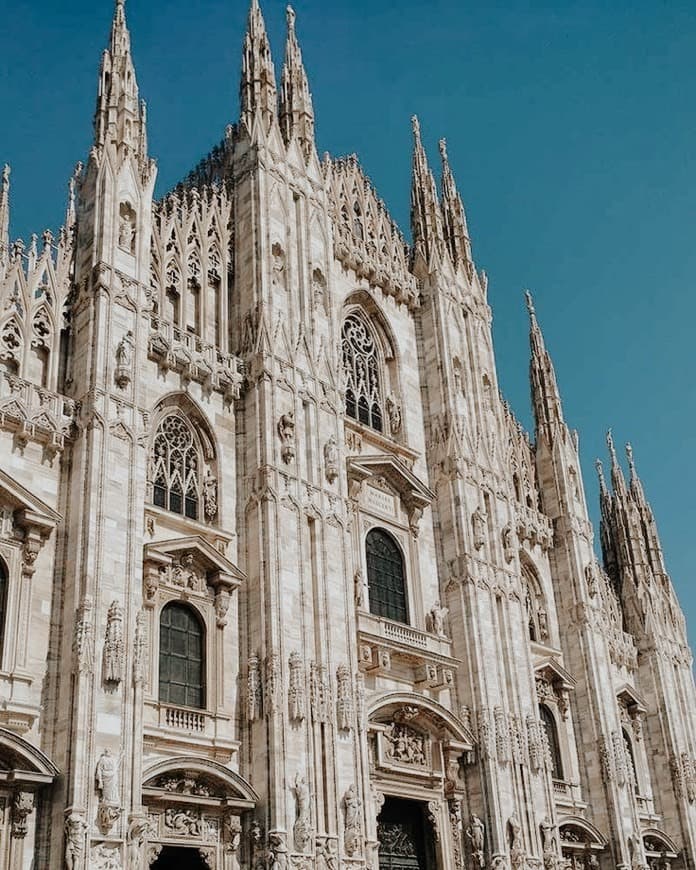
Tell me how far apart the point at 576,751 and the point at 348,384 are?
12.4m

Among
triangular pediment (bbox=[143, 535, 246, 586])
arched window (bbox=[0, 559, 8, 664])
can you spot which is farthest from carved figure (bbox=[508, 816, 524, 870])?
arched window (bbox=[0, 559, 8, 664])

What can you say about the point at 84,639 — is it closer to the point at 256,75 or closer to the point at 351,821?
the point at 351,821

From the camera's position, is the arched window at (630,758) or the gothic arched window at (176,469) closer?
the gothic arched window at (176,469)

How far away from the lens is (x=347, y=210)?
105 feet

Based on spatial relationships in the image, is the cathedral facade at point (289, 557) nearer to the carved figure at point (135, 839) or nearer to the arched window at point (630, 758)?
the carved figure at point (135, 839)

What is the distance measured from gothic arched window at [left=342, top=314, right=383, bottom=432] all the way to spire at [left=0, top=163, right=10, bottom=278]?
10.2 metres

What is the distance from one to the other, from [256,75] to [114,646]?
17001mm

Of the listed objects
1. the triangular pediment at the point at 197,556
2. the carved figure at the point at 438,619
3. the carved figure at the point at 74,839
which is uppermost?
the carved figure at the point at 438,619

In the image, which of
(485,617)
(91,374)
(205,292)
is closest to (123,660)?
(91,374)

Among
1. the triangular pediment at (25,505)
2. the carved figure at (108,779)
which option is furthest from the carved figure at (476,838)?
the triangular pediment at (25,505)

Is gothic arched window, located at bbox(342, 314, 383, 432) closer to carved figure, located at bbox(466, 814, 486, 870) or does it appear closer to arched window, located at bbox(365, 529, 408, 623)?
arched window, located at bbox(365, 529, 408, 623)

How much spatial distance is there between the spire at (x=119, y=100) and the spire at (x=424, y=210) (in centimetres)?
1132

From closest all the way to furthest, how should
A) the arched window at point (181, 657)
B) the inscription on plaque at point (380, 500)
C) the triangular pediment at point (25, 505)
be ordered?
1. the triangular pediment at point (25, 505)
2. the arched window at point (181, 657)
3. the inscription on plaque at point (380, 500)

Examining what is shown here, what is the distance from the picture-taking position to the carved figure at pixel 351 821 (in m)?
21.8
